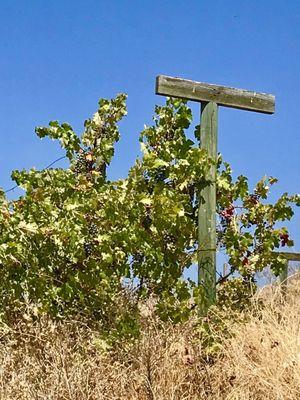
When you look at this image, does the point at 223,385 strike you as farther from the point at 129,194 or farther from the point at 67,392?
the point at 129,194

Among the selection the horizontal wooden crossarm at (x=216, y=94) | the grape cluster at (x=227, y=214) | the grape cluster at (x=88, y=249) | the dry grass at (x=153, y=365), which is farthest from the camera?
the grape cluster at (x=227, y=214)

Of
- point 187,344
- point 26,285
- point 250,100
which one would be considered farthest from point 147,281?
point 250,100

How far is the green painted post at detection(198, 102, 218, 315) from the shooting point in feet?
22.5

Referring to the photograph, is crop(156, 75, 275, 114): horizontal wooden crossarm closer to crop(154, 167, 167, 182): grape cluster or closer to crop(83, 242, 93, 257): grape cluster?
crop(154, 167, 167, 182): grape cluster

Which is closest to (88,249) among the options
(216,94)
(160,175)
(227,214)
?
(160,175)

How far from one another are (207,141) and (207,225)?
0.78m

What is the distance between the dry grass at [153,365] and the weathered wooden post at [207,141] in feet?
1.49

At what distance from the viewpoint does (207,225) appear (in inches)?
273

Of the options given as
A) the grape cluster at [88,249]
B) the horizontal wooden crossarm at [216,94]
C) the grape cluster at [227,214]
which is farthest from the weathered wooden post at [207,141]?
the grape cluster at [88,249]

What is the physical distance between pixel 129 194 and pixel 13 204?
1.10m

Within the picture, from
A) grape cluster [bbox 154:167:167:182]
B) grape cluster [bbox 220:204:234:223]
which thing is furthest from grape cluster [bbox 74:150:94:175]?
A: grape cluster [bbox 220:204:234:223]

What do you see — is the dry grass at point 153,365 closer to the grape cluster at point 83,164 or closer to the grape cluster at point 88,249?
the grape cluster at point 88,249

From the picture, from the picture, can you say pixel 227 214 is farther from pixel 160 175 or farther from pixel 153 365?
pixel 153 365

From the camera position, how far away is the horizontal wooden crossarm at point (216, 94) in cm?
689
